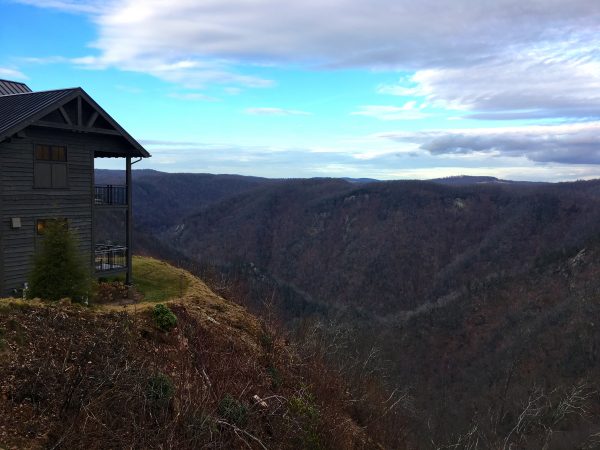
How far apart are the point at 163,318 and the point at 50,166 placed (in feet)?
26.7

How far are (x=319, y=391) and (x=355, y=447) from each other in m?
2.33

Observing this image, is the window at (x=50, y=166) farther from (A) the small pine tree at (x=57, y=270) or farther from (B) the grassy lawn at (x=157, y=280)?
(B) the grassy lawn at (x=157, y=280)

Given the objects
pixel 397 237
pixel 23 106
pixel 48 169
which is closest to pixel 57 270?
pixel 48 169

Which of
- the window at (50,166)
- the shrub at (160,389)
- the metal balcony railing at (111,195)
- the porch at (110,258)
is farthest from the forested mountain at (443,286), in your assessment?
the shrub at (160,389)

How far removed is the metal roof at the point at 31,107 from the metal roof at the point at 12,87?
308 centimetres

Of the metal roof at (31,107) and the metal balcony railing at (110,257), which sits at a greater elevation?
the metal roof at (31,107)

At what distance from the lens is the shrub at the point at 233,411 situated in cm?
930

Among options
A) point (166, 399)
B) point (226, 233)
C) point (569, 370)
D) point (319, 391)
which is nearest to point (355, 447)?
point (319, 391)

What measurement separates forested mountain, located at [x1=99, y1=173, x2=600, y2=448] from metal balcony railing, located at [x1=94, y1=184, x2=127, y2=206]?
5.45 meters

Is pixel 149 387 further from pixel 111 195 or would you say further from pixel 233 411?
pixel 111 195

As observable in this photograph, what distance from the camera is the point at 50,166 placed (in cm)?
1770

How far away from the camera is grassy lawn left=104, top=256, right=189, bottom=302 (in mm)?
18266

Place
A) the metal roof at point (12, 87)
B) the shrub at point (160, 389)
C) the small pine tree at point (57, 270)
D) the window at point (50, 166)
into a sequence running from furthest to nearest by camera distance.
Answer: the metal roof at point (12, 87) < the window at point (50, 166) < the small pine tree at point (57, 270) < the shrub at point (160, 389)

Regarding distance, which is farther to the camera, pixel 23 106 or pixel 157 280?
pixel 157 280
